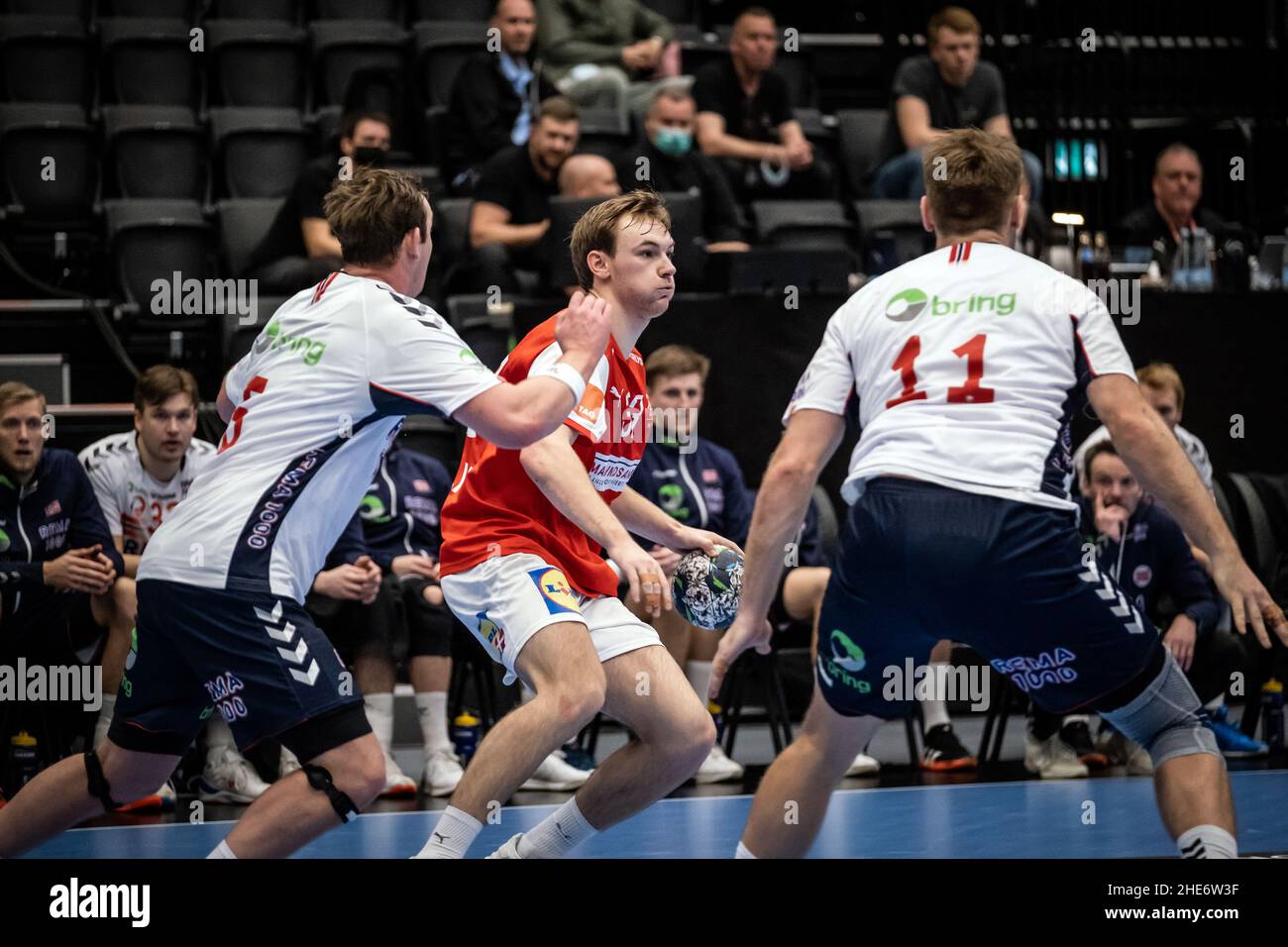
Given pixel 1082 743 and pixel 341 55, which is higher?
pixel 341 55

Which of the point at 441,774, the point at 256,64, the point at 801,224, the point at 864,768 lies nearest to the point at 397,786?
the point at 441,774

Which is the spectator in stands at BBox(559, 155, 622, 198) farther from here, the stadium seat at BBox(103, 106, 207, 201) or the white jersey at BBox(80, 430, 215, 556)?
the stadium seat at BBox(103, 106, 207, 201)

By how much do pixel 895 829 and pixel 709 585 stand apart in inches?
66.8

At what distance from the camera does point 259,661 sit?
3754 mm

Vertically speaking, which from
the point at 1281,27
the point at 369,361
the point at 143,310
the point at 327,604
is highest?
the point at 1281,27

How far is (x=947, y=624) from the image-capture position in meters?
3.58

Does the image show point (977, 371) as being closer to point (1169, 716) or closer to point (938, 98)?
point (1169, 716)

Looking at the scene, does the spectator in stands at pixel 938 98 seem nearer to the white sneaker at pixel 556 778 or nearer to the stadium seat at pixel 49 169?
the white sneaker at pixel 556 778

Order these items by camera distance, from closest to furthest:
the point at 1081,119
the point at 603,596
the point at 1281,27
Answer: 1. the point at 603,596
2. the point at 1081,119
3. the point at 1281,27

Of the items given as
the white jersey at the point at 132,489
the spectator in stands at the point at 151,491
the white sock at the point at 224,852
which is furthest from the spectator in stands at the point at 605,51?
the white sock at the point at 224,852

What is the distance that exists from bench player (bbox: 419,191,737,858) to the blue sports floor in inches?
42.4
